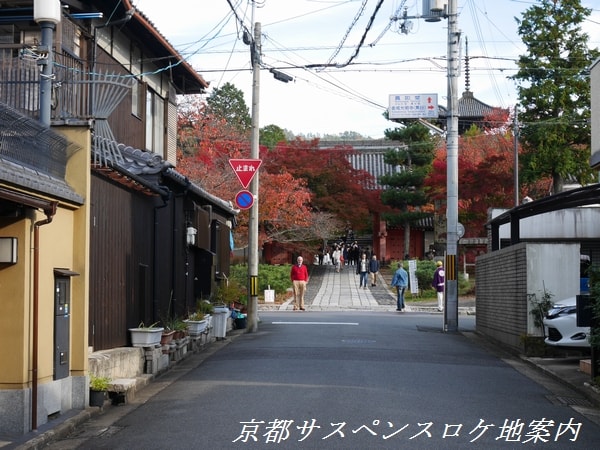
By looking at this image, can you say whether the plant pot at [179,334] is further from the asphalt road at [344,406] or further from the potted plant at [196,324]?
the potted plant at [196,324]

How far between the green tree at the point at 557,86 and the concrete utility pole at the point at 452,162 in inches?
534

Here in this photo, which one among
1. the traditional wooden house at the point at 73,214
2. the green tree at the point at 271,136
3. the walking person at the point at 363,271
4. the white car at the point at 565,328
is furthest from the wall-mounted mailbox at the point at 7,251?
the green tree at the point at 271,136

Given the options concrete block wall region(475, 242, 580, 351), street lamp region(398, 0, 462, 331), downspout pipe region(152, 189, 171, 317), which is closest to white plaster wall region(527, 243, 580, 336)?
concrete block wall region(475, 242, 580, 351)

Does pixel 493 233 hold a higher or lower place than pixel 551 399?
higher

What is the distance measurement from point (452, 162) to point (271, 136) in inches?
1346

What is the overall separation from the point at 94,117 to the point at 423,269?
2918cm

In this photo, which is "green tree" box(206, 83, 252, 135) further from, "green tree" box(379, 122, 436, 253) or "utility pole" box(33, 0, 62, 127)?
"utility pole" box(33, 0, 62, 127)

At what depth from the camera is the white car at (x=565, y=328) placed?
565 inches

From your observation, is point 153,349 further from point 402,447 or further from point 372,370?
point 402,447

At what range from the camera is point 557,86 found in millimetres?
35781

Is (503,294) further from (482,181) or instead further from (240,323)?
(482,181)

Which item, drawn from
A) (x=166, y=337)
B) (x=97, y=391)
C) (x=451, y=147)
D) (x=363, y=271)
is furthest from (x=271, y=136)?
(x=97, y=391)

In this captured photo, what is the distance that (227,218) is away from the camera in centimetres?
2606

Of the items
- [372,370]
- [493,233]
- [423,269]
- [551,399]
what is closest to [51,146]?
[372,370]
